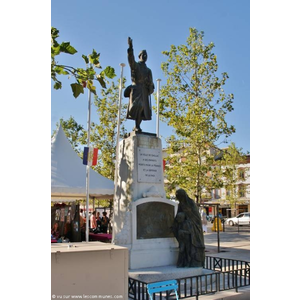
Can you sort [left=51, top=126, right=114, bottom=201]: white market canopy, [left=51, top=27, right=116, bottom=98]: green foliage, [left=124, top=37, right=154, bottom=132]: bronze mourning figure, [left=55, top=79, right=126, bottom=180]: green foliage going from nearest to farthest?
[left=51, top=27, right=116, bottom=98]: green foliage
[left=124, top=37, right=154, bottom=132]: bronze mourning figure
[left=51, top=126, right=114, bottom=201]: white market canopy
[left=55, top=79, right=126, bottom=180]: green foliage

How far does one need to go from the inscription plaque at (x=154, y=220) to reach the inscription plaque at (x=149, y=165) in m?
0.60

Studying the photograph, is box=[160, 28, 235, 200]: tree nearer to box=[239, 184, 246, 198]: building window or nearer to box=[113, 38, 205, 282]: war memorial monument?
box=[113, 38, 205, 282]: war memorial monument

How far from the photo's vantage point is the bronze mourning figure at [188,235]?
27.0 ft

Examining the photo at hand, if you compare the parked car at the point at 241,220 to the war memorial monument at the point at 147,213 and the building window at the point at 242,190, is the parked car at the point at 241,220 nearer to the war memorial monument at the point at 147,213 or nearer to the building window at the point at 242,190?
the building window at the point at 242,190

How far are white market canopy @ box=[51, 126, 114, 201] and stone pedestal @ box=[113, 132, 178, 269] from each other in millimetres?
3122

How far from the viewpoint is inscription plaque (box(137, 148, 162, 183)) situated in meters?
8.80

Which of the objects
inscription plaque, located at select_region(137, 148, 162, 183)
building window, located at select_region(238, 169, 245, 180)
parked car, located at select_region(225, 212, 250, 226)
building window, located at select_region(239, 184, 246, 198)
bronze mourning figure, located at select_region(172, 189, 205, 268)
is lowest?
parked car, located at select_region(225, 212, 250, 226)

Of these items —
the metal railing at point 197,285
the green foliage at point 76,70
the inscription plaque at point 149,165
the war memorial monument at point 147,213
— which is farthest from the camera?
the inscription plaque at point 149,165

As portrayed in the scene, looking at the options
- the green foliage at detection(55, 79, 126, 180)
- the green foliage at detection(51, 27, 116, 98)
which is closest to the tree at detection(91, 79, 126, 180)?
the green foliage at detection(55, 79, 126, 180)

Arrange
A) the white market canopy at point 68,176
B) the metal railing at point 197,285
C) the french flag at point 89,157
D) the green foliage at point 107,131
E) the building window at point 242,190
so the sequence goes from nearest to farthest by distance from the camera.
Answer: the metal railing at point 197,285, the french flag at point 89,157, the white market canopy at point 68,176, the green foliage at point 107,131, the building window at point 242,190

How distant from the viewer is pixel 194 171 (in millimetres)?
15914

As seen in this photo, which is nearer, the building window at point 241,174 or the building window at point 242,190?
the building window at point 241,174

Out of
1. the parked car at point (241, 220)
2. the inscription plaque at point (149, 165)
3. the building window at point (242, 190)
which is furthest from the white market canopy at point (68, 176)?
the parked car at point (241, 220)
